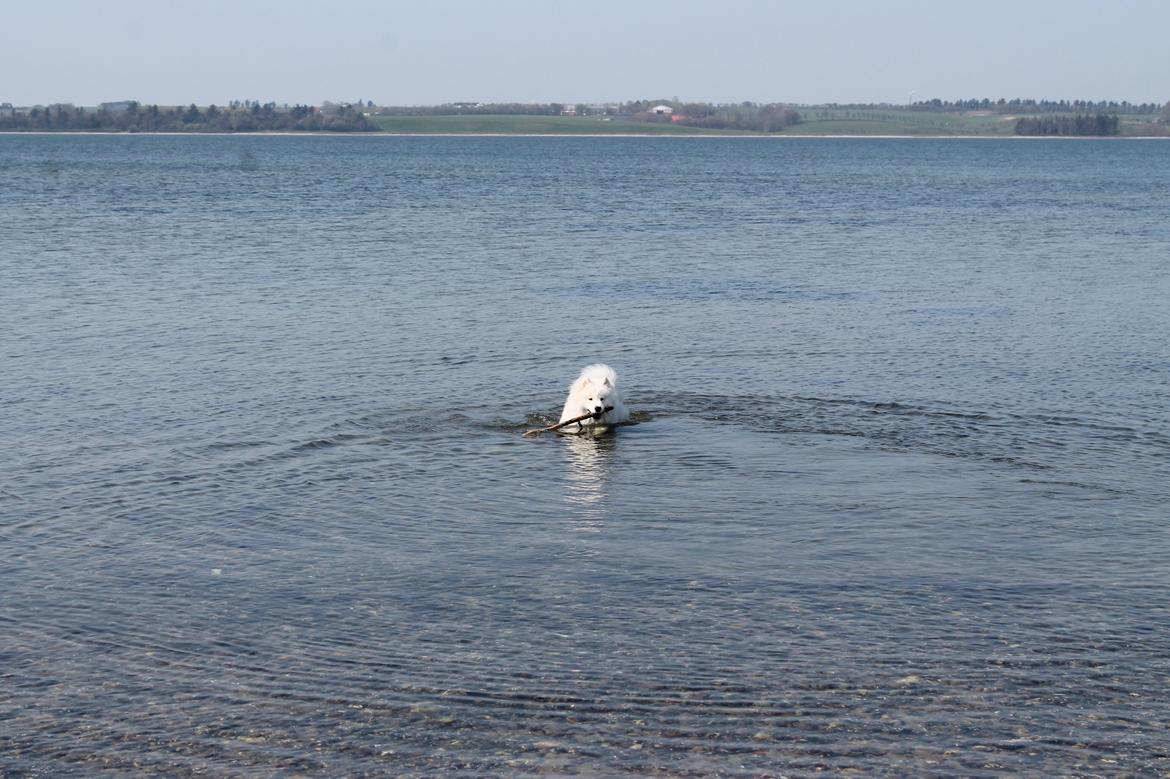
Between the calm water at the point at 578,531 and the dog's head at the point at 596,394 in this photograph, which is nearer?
the calm water at the point at 578,531

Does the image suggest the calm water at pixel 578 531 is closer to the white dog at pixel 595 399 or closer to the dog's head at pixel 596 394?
the white dog at pixel 595 399

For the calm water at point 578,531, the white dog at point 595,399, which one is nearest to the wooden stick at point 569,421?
the white dog at point 595,399

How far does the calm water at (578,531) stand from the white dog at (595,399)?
34cm

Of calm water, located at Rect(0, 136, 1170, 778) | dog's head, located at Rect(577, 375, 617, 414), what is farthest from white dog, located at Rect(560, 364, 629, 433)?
calm water, located at Rect(0, 136, 1170, 778)

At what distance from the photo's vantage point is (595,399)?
1747cm

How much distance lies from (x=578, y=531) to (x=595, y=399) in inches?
162

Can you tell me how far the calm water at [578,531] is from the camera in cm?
924

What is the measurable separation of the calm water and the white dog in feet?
1.13

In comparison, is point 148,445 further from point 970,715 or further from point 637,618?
point 970,715

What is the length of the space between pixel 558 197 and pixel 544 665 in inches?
2449

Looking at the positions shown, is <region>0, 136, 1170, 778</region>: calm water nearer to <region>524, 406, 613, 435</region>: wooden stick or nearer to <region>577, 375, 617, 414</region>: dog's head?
<region>524, 406, 613, 435</region>: wooden stick

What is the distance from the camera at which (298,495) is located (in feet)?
48.3

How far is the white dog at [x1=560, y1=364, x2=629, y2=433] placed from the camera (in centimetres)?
1752

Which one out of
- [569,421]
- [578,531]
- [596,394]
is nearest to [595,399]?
[596,394]
